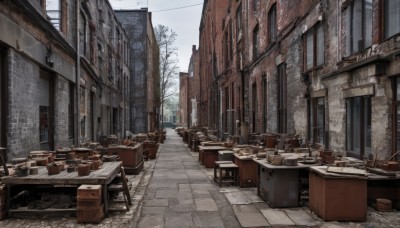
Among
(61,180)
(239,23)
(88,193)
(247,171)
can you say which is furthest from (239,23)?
(88,193)

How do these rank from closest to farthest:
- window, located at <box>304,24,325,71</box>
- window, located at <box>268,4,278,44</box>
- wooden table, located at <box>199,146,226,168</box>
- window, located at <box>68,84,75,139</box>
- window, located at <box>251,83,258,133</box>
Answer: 1. window, located at <box>304,24,325,71</box>
2. wooden table, located at <box>199,146,226,168</box>
3. window, located at <box>68,84,75,139</box>
4. window, located at <box>268,4,278,44</box>
5. window, located at <box>251,83,258,133</box>

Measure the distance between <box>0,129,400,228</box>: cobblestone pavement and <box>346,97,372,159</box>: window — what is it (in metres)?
1.73

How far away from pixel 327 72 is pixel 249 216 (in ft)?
15.8

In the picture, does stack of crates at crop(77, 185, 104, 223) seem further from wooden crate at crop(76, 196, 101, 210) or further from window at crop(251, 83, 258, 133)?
window at crop(251, 83, 258, 133)

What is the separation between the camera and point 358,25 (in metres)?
8.05

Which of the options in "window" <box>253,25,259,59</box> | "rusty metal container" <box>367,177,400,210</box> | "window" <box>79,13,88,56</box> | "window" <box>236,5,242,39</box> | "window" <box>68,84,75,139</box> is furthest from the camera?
"window" <box>236,5,242,39</box>

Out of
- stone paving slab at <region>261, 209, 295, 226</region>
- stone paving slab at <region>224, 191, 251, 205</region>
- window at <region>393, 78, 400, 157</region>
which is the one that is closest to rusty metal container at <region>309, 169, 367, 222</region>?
stone paving slab at <region>261, 209, 295, 226</region>

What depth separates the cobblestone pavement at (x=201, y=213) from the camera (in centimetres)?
576

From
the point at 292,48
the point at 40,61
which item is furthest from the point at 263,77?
the point at 40,61

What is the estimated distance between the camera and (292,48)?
483 inches

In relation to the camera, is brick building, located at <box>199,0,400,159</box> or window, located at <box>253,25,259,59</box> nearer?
brick building, located at <box>199,0,400,159</box>

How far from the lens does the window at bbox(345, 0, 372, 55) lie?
763cm

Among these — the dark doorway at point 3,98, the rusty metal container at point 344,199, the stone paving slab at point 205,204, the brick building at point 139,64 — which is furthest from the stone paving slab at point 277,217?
the brick building at point 139,64

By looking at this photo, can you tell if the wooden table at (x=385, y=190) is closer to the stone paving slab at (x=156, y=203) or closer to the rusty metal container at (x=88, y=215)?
the stone paving slab at (x=156, y=203)
